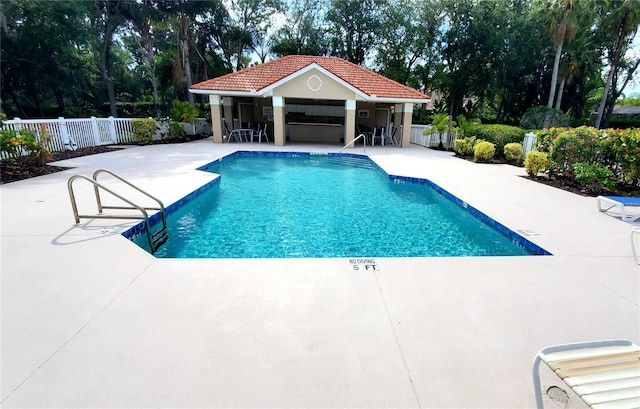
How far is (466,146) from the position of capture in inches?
517

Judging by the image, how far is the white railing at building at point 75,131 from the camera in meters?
10.0

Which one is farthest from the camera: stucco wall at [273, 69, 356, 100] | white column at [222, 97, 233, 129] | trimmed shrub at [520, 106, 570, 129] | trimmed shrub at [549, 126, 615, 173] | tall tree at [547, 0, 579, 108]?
trimmed shrub at [520, 106, 570, 129]

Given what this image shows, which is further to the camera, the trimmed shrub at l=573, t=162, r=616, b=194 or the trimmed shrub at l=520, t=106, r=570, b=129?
the trimmed shrub at l=520, t=106, r=570, b=129

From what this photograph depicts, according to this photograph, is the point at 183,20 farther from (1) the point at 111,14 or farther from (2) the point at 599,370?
(2) the point at 599,370

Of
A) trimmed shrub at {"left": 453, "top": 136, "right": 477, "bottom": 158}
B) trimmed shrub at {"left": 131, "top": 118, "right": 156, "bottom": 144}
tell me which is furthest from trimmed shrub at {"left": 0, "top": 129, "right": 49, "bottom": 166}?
trimmed shrub at {"left": 453, "top": 136, "right": 477, "bottom": 158}

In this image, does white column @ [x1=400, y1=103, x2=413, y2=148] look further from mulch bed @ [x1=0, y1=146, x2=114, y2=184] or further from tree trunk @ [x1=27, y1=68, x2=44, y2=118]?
tree trunk @ [x1=27, y1=68, x2=44, y2=118]

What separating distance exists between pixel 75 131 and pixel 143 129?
315cm

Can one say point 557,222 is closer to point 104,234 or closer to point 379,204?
point 379,204

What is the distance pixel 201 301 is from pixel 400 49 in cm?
2702

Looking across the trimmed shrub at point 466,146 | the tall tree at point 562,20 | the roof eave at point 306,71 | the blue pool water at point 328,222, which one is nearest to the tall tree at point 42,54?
the roof eave at point 306,71

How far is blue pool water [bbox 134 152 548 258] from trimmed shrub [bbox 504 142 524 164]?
495 centimetres

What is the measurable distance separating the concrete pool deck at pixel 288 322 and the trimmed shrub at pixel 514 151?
775 centimetres

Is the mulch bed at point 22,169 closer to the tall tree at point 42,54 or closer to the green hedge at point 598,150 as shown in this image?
the tall tree at point 42,54

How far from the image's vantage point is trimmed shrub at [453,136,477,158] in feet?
42.6
